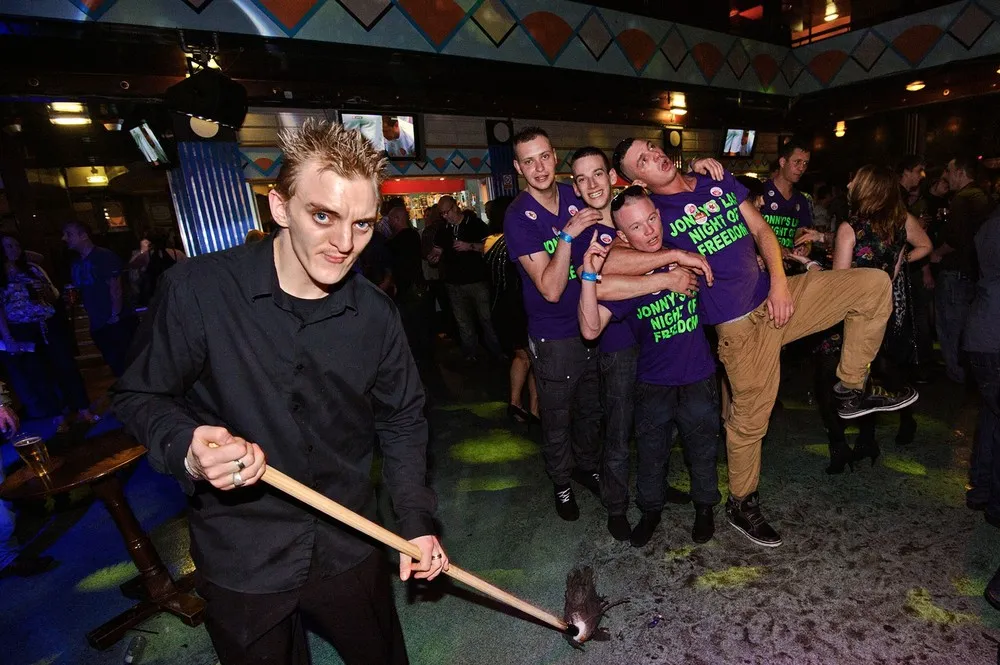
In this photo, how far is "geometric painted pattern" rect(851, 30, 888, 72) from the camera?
37.8 ft

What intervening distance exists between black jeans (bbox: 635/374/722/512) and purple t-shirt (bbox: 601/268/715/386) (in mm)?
87

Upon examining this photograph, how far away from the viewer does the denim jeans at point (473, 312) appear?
7285 millimetres

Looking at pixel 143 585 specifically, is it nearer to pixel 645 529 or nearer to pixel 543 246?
pixel 645 529

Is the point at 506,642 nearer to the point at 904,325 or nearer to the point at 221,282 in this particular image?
the point at 221,282

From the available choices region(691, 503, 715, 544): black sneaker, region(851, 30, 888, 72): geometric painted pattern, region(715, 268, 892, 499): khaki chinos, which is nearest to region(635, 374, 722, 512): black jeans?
region(691, 503, 715, 544): black sneaker

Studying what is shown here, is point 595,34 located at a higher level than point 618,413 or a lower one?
higher

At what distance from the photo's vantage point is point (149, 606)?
9.84ft

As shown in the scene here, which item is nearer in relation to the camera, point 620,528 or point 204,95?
point 620,528

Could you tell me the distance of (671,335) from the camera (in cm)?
295

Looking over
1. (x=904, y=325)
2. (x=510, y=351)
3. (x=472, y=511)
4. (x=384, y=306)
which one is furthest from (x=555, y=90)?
(x=384, y=306)

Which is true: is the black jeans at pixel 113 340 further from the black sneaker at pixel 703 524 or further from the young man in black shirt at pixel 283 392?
the black sneaker at pixel 703 524

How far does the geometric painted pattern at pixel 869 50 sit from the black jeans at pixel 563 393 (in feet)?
42.7

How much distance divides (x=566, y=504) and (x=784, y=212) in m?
3.31

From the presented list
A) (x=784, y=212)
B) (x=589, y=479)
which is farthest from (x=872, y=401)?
(x=784, y=212)
